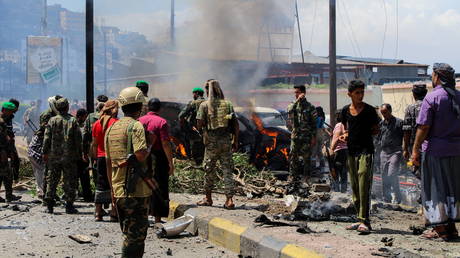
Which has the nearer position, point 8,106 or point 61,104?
point 61,104

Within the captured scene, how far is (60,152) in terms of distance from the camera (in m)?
8.63

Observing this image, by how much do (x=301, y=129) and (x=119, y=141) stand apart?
582 centimetres

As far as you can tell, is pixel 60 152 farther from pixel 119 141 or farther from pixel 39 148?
pixel 119 141

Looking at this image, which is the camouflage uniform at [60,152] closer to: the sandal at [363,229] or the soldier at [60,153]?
the soldier at [60,153]

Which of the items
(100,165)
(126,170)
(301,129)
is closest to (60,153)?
(100,165)

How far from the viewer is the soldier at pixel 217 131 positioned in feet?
26.8

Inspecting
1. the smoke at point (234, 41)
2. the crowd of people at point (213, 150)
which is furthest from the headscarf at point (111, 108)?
the smoke at point (234, 41)

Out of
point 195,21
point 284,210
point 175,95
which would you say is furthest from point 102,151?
point 175,95

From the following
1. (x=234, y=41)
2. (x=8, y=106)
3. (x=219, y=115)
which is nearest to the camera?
(x=219, y=115)

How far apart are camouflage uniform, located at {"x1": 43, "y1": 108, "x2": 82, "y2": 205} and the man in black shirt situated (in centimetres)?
419

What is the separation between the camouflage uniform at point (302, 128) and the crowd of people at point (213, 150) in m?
0.02

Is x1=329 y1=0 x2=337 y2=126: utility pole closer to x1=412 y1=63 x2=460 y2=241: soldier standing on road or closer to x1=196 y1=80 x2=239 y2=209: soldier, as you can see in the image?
x1=196 y1=80 x2=239 y2=209: soldier

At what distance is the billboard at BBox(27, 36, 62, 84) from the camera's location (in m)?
33.5

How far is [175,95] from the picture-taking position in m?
28.1
